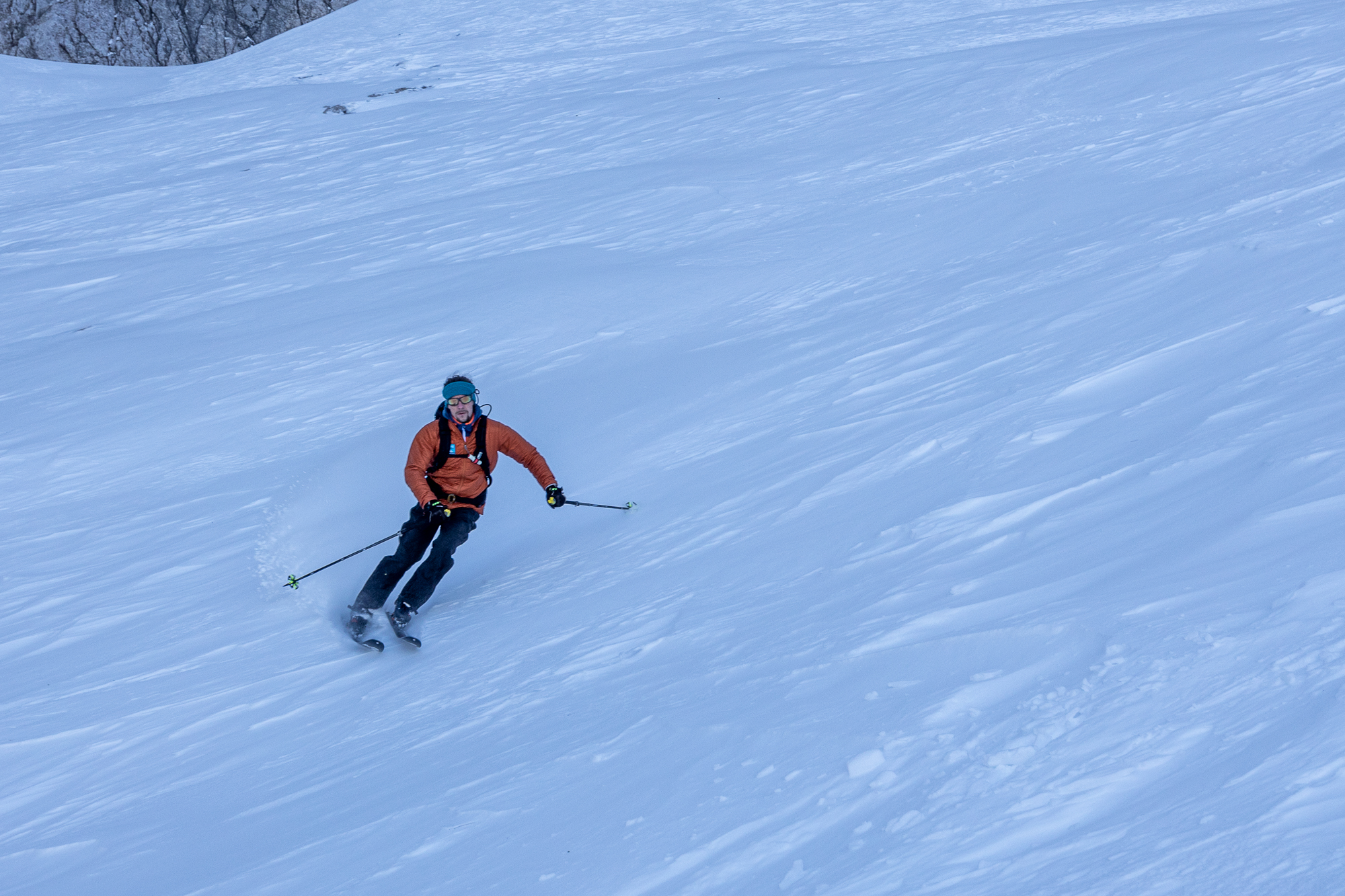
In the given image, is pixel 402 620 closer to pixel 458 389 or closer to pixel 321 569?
pixel 321 569

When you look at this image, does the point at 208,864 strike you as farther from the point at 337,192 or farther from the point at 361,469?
the point at 337,192

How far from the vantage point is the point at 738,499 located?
5.17 metres

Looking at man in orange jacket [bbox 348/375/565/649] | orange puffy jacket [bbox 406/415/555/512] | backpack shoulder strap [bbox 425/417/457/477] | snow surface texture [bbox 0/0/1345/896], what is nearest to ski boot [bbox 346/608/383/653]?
man in orange jacket [bbox 348/375/565/649]

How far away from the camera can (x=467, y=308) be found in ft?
29.1

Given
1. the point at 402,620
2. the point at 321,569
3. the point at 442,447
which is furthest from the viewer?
the point at 442,447

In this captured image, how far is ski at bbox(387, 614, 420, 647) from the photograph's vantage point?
4.93 metres

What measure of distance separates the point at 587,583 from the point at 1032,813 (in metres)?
2.90

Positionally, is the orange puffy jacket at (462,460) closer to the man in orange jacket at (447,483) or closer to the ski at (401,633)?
the man in orange jacket at (447,483)

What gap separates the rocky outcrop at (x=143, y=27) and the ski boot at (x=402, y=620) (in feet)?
64.6

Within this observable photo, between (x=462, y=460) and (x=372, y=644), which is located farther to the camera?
(x=462, y=460)

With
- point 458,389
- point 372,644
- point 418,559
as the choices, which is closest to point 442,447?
point 458,389

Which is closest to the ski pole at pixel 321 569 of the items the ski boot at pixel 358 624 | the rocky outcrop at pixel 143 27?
the ski boot at pixel 358 624

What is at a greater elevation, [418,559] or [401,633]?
[418,559]

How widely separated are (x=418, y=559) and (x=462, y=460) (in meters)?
0.63
